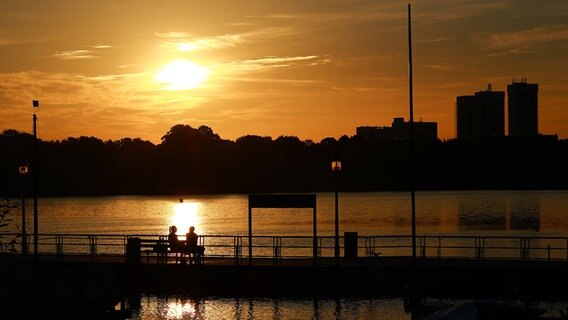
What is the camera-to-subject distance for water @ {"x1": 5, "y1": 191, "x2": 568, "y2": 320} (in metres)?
37.1

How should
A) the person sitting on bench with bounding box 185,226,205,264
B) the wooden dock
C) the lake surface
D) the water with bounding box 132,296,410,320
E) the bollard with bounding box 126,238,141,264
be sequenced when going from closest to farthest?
1. the water with bounding box 132,296,410,320
2. the wooden dock
3. the bollard with bounding box 126,238,141,264
4. the person sitting on bench with bounding box 185,226,205,264
5. the lake surface

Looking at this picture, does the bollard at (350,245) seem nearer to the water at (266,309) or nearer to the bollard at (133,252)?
the water at (266,309)

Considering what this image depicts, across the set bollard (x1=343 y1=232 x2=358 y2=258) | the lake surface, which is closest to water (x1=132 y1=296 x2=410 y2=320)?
bollard (x1=343 y1=232 x2=358 y2=258)

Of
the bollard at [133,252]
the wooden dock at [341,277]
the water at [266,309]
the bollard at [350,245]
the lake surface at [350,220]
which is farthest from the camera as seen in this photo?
the lake surface at [350,220]

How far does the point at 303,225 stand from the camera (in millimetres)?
126812

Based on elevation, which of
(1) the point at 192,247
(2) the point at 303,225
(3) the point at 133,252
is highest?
(1) the point at 192,247

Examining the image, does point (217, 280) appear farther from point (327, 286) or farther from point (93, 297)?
point (93, 297)

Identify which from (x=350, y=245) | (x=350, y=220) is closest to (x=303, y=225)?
(x=350, y=220)

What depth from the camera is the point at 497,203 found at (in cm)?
17650

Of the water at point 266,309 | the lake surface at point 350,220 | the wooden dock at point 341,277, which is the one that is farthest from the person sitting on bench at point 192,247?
the lake surface at point 350,220

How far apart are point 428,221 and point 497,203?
55435 millimetres

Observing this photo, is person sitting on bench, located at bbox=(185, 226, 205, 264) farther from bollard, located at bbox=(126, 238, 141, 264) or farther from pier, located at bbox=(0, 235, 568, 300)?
bollard, located at bbox=(126, 238, 141, 264)

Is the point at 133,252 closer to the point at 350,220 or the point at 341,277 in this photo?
the point at 341,277

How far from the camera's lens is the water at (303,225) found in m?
37.1
